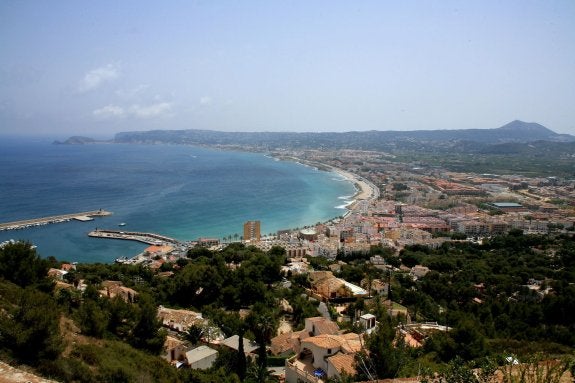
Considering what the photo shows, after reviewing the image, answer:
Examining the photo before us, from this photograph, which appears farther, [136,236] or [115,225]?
[115,225]

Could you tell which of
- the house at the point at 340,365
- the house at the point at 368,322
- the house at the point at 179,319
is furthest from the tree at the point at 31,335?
the house at the point at 368,322

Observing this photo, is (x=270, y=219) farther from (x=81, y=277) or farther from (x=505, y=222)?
(x=81, y=277)

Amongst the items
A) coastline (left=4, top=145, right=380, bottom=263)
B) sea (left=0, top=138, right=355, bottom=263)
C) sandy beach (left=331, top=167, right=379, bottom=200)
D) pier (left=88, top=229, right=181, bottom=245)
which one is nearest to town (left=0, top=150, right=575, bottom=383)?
pier (left=88, top=229, right=181, bottom=245)

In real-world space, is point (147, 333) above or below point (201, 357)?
above

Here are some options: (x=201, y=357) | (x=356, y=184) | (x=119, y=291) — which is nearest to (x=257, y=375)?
(x=201, y=357)

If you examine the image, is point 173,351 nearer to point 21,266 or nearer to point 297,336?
point 297,336

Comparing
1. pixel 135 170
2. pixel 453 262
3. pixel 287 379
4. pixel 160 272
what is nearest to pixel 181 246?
pixel 160 272
